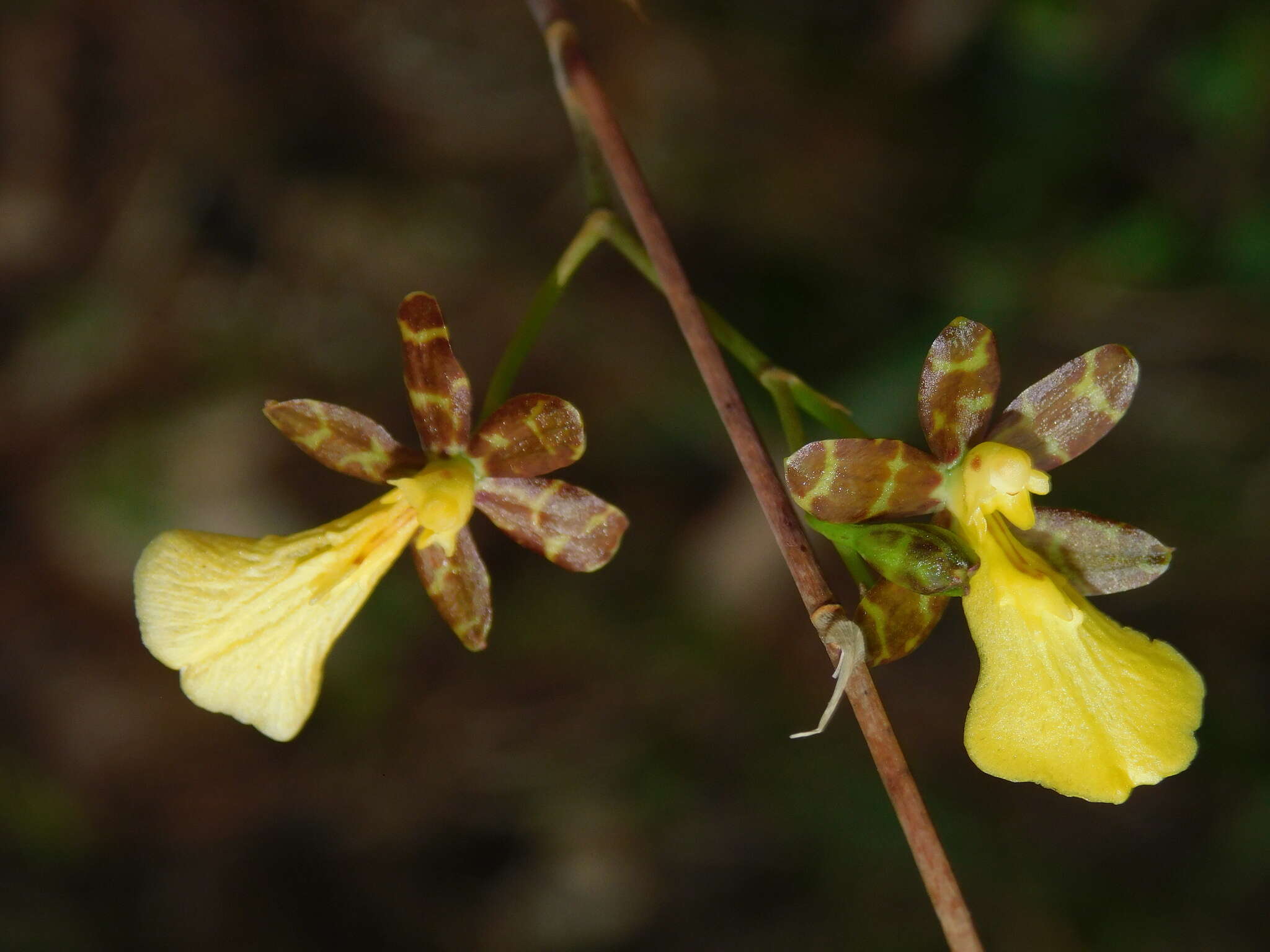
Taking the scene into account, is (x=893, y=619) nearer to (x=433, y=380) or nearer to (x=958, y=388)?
(x=958, y=388)

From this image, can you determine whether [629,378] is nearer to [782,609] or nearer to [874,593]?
[782,609]

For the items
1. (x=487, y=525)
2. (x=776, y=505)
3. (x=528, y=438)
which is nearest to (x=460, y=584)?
(x=528, y=438)

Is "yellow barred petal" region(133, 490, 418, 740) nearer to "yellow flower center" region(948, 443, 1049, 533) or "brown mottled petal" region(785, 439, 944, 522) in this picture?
"brown mottled petal" region(785, 439, 944, 522)

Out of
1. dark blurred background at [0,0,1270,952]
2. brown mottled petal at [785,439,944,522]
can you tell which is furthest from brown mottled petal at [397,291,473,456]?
dark blurred background at [0,0,1270,952]

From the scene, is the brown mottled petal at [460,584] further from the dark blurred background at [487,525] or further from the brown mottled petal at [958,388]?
the dark blurred background at [487,525]

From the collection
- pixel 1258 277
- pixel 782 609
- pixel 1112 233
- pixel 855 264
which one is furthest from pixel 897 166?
pixel 782 609

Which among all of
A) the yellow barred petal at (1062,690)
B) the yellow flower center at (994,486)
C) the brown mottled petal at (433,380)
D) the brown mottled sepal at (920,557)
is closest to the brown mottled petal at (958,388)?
the yellow flower center at (994,486)
